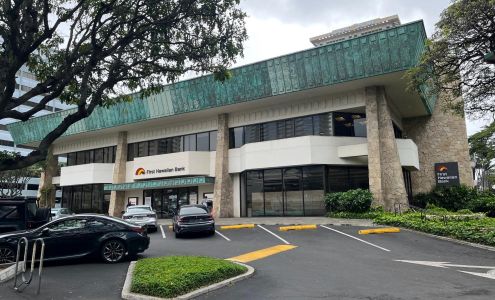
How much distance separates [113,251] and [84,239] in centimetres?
90

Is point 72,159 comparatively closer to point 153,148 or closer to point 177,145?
point 153,148

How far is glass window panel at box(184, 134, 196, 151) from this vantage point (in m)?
32.4

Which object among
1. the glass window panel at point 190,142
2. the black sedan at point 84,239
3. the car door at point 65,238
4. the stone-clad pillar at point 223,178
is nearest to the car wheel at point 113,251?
the black sedan at point 84,239

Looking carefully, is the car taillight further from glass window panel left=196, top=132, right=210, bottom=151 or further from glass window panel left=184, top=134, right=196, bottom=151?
glass window panel left=184, top=134, right=196, bottom=151

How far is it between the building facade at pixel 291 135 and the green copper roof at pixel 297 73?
60mm

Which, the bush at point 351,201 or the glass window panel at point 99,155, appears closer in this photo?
the bush at point 351,201

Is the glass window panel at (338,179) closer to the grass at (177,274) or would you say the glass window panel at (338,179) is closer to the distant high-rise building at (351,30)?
the grass at (177,274)

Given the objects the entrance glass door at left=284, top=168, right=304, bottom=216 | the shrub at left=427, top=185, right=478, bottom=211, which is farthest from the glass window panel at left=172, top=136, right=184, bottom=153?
the shrub at left=427, top=185, right=478, bottom=211

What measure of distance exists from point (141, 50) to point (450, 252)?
11.6 metres

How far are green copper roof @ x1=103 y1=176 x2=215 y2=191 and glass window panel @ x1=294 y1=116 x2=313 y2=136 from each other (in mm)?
7410

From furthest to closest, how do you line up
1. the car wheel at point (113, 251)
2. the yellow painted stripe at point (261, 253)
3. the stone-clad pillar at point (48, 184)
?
the stone-clad pillar at point (48, 184)
the yellow painted stripe at point (261, 253)
the car wheel at point (113, 251)

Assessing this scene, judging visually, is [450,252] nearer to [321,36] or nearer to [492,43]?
[492,43]

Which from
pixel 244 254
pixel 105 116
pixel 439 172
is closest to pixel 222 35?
pixel 244 254

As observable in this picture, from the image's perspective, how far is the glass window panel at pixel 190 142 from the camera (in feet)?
106
